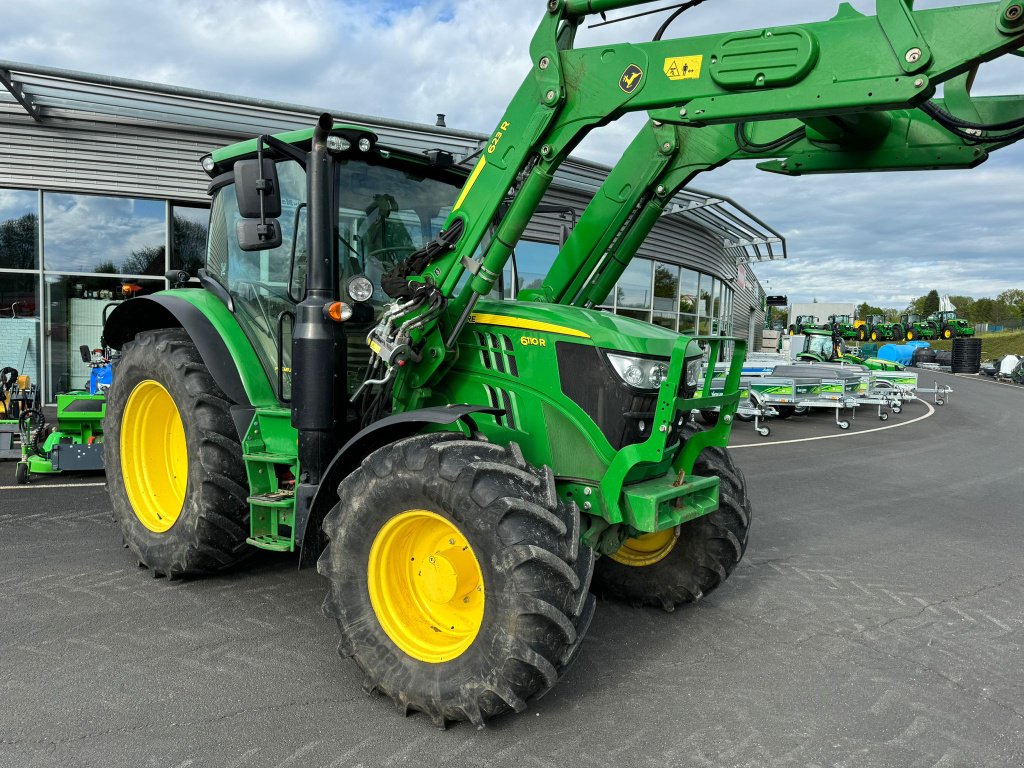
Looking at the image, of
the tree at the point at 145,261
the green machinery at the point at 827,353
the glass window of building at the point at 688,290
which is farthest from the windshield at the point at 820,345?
the tree at the point at 145,261

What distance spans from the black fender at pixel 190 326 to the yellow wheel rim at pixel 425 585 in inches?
56.7

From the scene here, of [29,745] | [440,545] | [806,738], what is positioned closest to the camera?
[29,745]

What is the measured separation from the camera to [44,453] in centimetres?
713

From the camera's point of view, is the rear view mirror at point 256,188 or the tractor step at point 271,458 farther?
the tractor step at point 271,458

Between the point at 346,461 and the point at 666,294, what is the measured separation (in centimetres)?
1864

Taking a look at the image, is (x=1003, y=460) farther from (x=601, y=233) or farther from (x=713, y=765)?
(x=713, y=765)

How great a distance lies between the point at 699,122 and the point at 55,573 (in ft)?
14.5

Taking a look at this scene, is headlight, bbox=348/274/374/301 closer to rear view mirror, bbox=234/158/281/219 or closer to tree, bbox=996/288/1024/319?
rear view mirror, bbox=234/158/281/219

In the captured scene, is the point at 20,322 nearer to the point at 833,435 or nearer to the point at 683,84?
the point at 683,84

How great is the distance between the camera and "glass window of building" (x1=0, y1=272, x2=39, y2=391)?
12.0 meters

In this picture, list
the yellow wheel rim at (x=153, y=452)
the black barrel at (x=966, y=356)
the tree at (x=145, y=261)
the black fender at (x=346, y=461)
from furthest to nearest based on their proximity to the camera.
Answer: the black barrel at (x=966, y=356)
the tree at (x=145, y=261)
the yellow wheel rim at (x=153, y=452)
the black fender at (x=346, y=461)

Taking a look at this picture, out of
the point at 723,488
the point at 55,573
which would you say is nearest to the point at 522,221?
the point at 723,488

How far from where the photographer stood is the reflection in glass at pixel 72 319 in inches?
486

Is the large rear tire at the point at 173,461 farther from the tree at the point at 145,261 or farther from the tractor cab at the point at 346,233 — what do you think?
the tree at the point at 145,261
